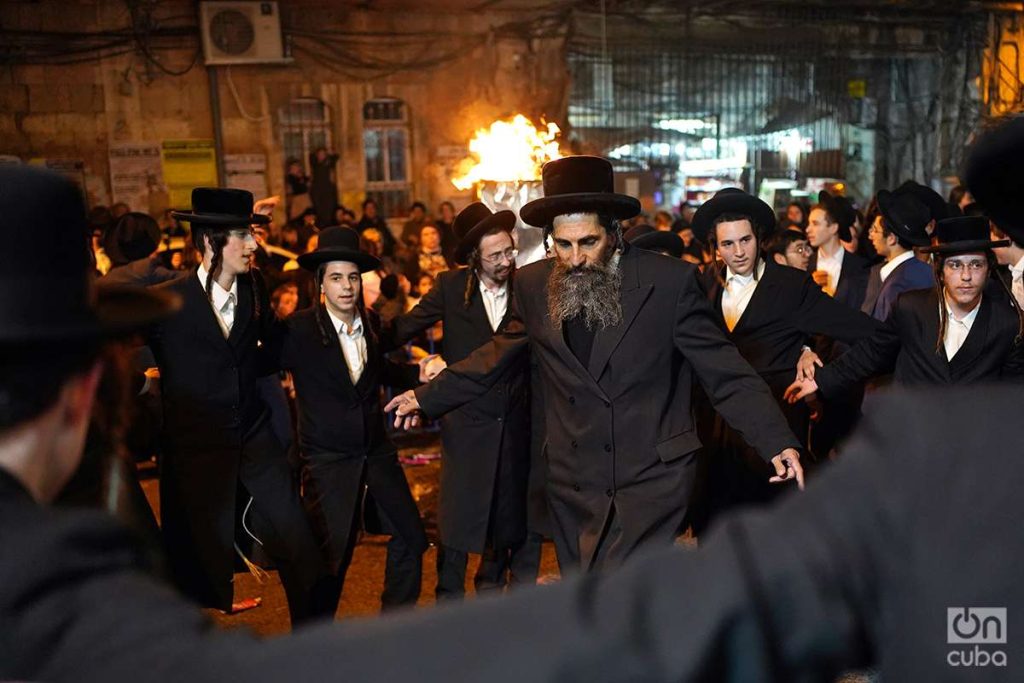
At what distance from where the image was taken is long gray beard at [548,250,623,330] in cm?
463

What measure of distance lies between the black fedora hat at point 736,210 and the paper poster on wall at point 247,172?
12134 millimetres

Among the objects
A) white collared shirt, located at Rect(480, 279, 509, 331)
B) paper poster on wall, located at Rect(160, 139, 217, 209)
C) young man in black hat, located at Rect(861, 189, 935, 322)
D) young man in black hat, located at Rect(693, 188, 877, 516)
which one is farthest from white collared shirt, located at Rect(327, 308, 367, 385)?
paper poster on wall, located at Rect(160, 139, 217, 209)

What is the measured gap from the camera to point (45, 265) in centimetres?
120

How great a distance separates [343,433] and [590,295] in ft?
5.20

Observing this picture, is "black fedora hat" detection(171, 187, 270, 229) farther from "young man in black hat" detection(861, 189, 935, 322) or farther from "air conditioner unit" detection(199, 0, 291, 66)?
"air conditioner unit" detection(199, 0, 291, 66)

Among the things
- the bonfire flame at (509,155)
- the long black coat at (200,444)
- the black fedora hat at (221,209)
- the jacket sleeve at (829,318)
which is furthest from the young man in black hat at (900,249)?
the long black coat at (200,444)

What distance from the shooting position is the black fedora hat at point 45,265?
1.15 metres

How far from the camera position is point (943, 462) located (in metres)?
1.16

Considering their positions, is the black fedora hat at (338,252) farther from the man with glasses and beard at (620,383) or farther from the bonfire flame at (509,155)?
the bonfire flame at (509,155)

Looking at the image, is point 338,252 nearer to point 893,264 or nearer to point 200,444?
point 200,444

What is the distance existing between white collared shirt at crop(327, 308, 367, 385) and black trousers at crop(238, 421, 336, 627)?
62 cm

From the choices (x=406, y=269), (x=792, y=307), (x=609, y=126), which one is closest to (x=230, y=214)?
(x=792, y=307)

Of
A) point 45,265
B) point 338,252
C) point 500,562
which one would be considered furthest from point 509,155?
point 45,265

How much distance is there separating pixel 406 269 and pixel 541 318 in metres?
8.12
